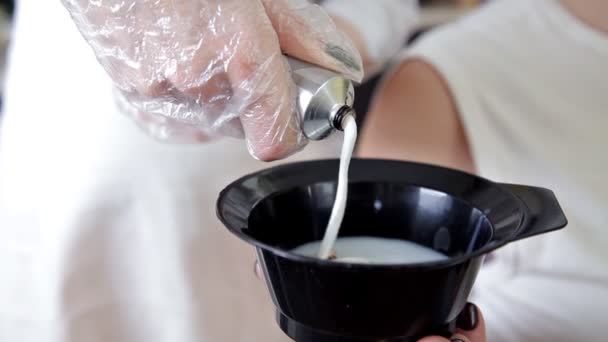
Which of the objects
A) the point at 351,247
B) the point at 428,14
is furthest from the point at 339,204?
the point at 428,14

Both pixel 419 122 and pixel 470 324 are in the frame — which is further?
pixel 419 122

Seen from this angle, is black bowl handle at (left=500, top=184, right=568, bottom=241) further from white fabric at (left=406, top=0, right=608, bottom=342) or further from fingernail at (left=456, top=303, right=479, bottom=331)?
white fabric at (left=406, top=0, right=608, bottom=342)

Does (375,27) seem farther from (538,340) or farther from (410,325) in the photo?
(410,325)

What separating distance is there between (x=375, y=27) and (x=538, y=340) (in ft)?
1.56

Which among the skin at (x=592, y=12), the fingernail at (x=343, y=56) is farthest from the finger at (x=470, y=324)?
the skin at (x=592, y=12)

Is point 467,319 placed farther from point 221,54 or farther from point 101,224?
point 101,224

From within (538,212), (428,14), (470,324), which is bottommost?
(428,14)

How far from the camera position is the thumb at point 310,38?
1.52ft

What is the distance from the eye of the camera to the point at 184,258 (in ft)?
2.66

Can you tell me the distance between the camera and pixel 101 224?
2.65 ft

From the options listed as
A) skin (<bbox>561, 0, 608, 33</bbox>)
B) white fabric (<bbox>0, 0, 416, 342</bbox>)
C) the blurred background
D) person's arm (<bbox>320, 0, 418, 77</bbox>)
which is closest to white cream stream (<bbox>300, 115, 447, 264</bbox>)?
white fabric (<bbox>0, 0, 416, 342</bbox>)

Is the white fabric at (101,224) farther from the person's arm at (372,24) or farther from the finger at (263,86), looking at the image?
the finger at (263,86)

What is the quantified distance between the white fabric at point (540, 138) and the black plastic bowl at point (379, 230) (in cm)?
31

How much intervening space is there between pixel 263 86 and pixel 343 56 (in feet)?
0.24
